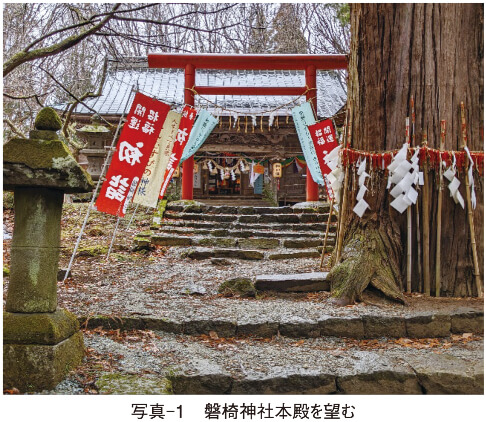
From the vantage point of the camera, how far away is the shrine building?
34.0ft

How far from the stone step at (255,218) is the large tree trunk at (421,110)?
18.3 feet

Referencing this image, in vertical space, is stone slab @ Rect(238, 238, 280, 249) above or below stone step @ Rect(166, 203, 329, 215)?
below

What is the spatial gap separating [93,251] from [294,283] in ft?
13.7

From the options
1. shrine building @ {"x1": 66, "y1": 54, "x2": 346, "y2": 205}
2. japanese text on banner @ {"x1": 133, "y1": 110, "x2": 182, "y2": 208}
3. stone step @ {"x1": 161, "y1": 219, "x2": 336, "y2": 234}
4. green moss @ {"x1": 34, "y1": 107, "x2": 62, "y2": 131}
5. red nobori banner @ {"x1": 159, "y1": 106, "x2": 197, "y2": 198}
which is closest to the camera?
green moss @ {"x1": 34, "y1": 107, "x2": 62, "y2": 131}

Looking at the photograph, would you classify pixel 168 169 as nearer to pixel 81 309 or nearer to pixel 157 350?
pixel 81 309

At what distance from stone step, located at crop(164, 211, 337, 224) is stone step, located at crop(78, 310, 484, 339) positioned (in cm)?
636

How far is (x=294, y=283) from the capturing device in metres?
4.69

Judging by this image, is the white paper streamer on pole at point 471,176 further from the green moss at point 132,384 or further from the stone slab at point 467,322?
the green moss at point 132,384

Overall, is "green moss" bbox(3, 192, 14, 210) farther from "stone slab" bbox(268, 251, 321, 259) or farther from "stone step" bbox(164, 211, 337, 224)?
"stone slab" bbox(268, 251, 321, 259)

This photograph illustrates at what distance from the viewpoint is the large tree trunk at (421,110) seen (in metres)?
4.24

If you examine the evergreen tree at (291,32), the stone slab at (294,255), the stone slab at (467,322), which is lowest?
the stone slab at (467,322)

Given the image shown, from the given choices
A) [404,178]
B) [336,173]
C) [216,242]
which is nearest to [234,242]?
[216,242]

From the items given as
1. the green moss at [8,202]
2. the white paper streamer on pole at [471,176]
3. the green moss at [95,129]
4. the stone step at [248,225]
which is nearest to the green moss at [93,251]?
the stone step at [248,225]

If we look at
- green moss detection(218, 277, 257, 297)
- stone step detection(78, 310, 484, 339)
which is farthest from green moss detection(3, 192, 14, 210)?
stone step detection(78, 310, 484, 339)
